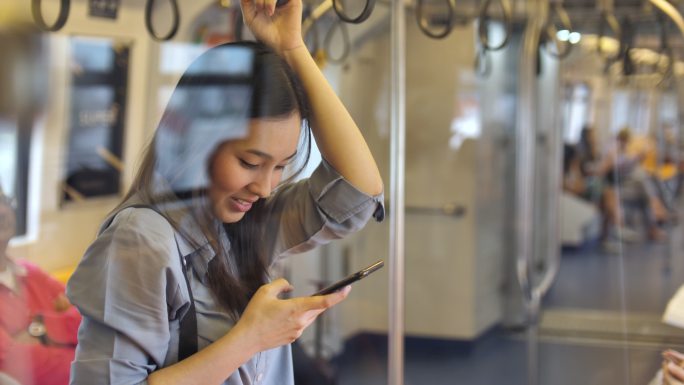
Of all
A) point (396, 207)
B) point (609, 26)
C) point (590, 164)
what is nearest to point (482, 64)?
point (609, 26)

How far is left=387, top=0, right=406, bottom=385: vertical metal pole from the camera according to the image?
2.43m

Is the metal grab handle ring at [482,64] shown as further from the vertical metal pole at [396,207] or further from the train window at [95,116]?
the train window at [95,116]

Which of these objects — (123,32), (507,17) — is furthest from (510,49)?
(123,32)

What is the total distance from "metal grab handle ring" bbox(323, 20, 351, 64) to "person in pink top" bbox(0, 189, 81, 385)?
87 centimetres

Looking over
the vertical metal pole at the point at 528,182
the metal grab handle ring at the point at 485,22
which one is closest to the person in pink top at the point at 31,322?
the metal grab handle ring at the point at 485,22

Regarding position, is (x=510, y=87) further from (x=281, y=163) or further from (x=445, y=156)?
(x=281, y=163)

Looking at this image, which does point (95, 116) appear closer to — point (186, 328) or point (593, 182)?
point (186, 328)

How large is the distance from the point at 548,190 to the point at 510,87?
53cm

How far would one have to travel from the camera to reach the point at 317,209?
1.44 meters

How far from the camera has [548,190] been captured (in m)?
4.12

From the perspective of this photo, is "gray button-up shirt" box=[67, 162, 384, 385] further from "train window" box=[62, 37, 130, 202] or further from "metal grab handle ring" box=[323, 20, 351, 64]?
"metal grab handle ring" box=[323, 20, 351, 64]

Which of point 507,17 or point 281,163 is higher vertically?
point 507,17

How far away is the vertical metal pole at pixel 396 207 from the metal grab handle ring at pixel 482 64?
0.86 m

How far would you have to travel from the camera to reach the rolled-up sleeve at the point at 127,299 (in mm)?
1193
